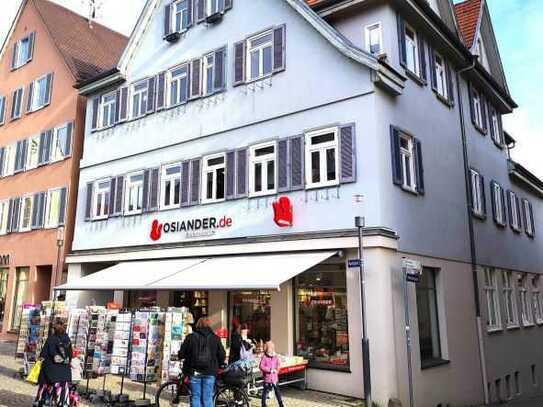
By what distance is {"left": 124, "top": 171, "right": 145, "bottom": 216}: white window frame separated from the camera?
56.1 feet

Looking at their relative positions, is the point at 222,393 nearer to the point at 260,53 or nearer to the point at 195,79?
the point at 260,53

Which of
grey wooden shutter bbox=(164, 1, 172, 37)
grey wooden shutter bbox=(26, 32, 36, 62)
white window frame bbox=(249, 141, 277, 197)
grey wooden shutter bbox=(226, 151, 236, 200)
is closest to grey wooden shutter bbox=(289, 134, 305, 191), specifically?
white window frame bbox=(249, 141, 277, 197)

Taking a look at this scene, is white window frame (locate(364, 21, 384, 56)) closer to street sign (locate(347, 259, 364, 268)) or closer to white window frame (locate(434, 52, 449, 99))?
white window frame (locate(434, 52, 449, 99))

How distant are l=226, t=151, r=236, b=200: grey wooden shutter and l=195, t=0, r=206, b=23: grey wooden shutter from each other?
15.7 feet

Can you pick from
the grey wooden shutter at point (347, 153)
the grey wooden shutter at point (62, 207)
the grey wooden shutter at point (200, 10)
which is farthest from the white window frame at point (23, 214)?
the grey wooden shutter at point (347, 153)

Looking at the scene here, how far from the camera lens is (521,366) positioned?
18.2 metres

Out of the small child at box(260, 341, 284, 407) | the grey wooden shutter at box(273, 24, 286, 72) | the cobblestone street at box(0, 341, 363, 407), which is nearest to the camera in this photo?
the small child at box(260, 341, 284, 407)

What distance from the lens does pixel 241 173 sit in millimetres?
14125

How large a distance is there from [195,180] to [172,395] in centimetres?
701

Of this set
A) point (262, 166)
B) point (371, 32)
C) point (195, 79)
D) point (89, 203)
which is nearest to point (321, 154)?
point (262, 166)

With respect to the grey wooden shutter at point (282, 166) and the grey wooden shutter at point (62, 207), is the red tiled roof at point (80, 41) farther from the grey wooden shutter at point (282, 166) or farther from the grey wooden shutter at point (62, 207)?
the grey wooden shutter at point (282, 166)

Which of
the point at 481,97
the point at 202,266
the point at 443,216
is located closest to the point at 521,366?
the point at 443,216

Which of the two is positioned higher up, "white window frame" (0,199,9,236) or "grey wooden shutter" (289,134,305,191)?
"white window frame" (0,199,9,236)

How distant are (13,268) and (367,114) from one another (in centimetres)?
1773
